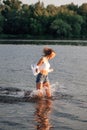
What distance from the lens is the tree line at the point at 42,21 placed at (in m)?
113

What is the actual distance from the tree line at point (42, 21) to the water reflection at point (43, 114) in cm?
8989

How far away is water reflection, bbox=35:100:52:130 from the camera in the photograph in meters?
12.8

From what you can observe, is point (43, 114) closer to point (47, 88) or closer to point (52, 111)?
point (52, 111)

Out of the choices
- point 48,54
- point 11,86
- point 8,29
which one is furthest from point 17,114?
point 8,29

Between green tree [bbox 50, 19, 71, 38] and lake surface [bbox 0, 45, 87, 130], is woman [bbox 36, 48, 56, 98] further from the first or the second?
green tree [bbox 50, 19, 71, 38]

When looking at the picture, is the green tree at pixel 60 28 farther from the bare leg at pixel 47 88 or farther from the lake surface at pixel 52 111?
the bare leg at pixel 47 88

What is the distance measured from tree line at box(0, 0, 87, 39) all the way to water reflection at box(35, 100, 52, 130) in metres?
89.9

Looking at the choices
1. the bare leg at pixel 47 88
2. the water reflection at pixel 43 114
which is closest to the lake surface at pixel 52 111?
the water reflection at pixel 43 114

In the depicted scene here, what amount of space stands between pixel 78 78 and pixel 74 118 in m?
10.5

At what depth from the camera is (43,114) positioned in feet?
47.2

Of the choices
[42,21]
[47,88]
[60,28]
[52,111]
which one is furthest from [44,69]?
[42,21]

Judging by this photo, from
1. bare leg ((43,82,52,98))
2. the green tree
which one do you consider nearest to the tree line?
the green tree

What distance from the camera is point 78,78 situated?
2425 cm

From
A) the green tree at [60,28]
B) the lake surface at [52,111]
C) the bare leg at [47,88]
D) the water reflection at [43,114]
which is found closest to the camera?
the water reflection at [43,114]
